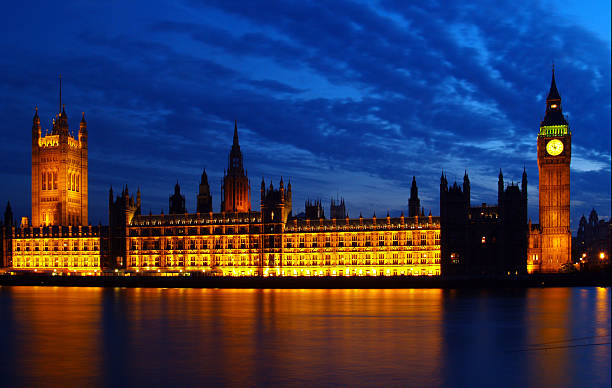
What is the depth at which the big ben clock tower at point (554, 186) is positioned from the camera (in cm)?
12794

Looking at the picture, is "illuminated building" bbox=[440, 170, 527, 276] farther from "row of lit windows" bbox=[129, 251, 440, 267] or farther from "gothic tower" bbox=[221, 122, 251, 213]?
"gothic tower" bbox=[221, 122, 251, 213]

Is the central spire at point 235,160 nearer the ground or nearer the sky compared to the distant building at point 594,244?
nearer the sky

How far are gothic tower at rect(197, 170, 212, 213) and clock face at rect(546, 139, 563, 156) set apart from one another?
6489 cm

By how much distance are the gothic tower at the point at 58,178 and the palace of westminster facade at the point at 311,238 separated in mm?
2153

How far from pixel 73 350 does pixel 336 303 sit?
126 ft

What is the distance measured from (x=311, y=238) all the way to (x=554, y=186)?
136ft

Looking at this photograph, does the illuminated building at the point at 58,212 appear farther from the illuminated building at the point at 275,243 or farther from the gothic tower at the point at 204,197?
the gothic tower at the point at 204,197

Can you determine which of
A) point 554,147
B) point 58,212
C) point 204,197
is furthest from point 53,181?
point 554,147

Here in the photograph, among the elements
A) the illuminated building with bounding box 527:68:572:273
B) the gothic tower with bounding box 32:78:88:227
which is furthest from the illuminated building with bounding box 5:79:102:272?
the illuminated building with bounding box 527:68:572:273

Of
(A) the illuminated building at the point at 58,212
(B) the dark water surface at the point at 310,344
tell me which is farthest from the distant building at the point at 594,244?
(A) the illuminated building at the point at 58,212

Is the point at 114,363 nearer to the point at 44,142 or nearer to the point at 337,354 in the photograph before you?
the point at 337,354

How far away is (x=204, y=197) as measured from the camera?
511 feet

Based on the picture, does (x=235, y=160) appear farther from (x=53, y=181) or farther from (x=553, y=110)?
(x=553, y=110)

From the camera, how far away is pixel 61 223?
150625 mm
